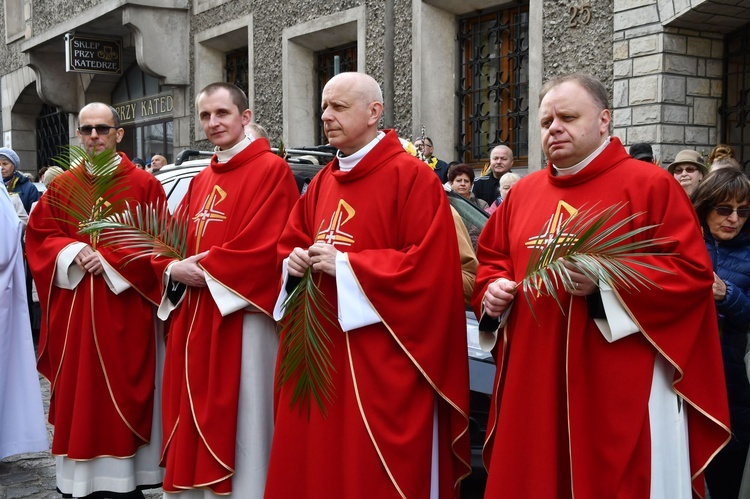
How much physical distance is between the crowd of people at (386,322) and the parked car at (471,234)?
0.52m

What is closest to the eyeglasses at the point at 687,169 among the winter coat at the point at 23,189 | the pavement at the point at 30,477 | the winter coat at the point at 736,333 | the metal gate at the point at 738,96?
the winter coat at the point at 736,333

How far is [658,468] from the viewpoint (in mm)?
3057

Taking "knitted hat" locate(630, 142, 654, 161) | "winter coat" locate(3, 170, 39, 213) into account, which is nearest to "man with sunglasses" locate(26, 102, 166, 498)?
"knitted hat" locate(630, 142, 654, 161)

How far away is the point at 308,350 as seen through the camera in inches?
138

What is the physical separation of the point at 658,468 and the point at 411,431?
0.92 meters

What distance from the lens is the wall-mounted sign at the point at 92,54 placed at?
19.2 meters

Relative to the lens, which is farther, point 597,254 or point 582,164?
point 582,164

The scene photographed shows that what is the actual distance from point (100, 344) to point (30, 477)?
138 centimetres

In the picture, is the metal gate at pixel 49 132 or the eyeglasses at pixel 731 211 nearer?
the eyeglasses at pixel 731 211

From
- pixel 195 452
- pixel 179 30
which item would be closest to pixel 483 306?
pixel 195 452

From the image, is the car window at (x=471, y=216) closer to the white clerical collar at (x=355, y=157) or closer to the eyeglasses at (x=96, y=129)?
the white clerical collar at (x=355, y=157)

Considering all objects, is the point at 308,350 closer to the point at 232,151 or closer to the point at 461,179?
the point at 232,151

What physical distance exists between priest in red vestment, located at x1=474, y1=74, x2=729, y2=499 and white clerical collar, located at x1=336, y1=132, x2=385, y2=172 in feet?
2.51

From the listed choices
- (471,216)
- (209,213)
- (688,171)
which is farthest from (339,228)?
(688,171)
